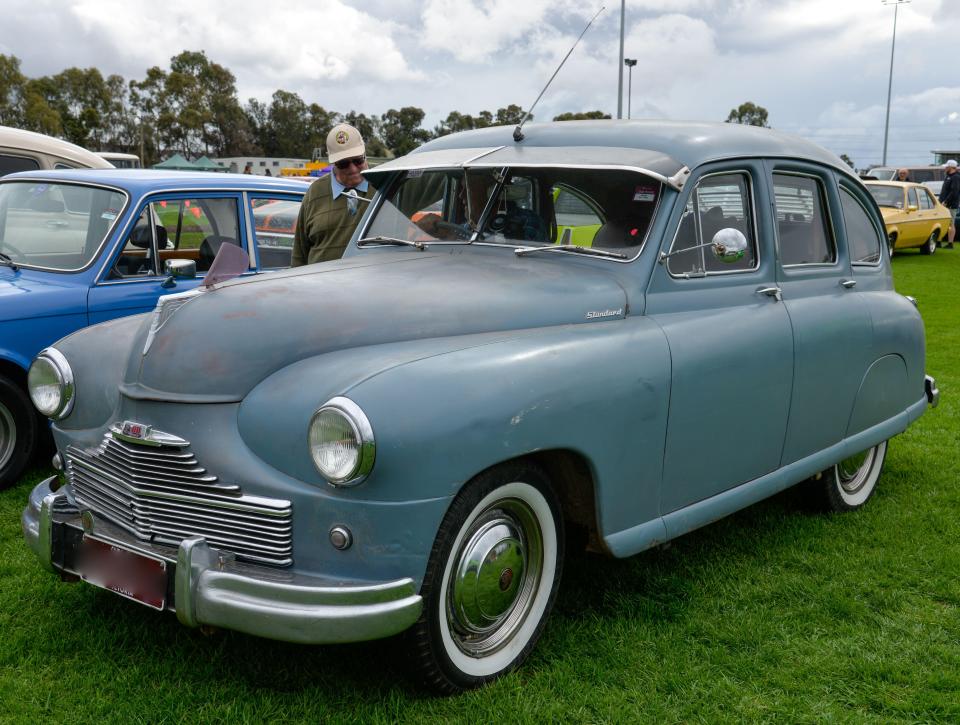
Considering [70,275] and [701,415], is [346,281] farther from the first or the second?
[70,275]

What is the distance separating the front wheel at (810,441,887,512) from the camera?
4.73 meters

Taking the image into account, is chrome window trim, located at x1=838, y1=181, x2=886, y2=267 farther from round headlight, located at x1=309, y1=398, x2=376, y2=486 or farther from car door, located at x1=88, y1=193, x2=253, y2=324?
car door, located at x1=88, y1=193, x2=253, y2=324

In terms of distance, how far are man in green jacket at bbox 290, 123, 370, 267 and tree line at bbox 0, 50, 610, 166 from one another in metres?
57.9

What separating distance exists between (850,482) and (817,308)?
1.26 meters

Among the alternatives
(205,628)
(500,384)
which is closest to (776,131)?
(500,384)

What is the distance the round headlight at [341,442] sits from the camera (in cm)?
252

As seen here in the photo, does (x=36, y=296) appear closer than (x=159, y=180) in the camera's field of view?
Yes

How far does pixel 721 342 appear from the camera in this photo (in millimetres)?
3605

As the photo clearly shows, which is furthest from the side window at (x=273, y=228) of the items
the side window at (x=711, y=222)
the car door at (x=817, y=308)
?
the car door at (x=817, y=308)

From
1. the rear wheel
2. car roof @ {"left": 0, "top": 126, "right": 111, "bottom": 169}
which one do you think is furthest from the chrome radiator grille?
car roof @ {"left": 0, "top": 126, "right": 111, "bottom": 169}

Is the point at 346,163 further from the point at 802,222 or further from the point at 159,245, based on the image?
the point at 802,222

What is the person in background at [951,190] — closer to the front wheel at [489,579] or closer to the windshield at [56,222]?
the windshield at [56,222]

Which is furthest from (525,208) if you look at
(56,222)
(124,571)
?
(56,222)

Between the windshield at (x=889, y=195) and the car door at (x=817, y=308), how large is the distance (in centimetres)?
1642
